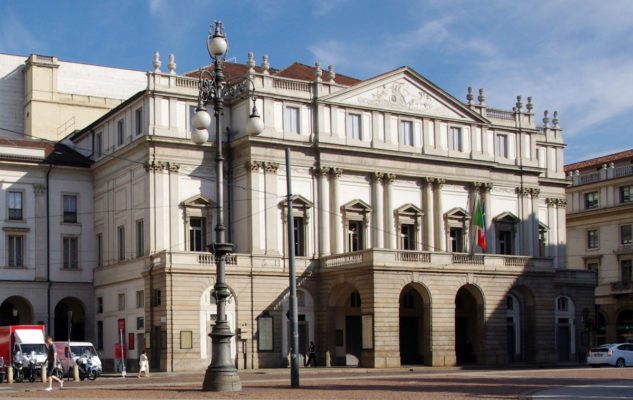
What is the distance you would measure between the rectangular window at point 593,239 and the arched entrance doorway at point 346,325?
3720cm

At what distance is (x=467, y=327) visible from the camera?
73375mm

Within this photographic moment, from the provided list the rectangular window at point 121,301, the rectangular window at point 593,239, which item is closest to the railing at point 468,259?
the rectangular window at point 121,301

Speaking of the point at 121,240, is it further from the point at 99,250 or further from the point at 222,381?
the point at 222,381

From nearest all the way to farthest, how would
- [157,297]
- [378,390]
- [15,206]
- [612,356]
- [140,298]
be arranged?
[378,390] → [157,297] → [612,356] → [140,298] → [15,206]

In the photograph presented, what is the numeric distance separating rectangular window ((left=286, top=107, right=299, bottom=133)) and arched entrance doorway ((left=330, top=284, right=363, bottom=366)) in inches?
417

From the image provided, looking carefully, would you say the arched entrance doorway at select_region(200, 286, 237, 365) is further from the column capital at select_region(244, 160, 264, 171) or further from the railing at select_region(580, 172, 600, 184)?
the railing at select_region(580, 172, 600, 184)

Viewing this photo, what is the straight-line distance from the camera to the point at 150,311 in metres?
64.0

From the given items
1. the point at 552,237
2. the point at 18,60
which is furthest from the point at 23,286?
the point at 552,237

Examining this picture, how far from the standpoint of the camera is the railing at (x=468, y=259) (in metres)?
68.0

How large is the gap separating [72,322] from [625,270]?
162ft

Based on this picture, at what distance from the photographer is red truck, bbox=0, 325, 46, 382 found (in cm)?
5441

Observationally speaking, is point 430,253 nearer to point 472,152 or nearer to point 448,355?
point 448,355

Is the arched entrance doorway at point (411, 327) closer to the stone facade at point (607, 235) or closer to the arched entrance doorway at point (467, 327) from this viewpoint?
the arched entrance doorway at point (467, 327)

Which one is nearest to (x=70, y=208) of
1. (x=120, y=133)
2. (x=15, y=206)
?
(x=15, y=206)
